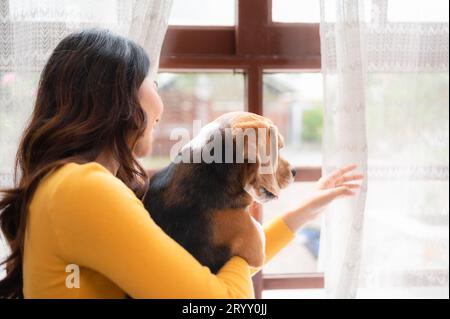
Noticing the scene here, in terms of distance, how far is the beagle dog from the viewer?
104 centimetres

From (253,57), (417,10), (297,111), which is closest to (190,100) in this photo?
(253,57)

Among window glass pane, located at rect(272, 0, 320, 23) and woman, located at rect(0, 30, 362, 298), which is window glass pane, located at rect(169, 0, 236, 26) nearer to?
window glass pane, located at rect(272, 0, 320, 23)

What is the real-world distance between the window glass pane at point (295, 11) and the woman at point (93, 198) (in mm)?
648

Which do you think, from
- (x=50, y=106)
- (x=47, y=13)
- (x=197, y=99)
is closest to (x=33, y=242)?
(x=50, y=106)

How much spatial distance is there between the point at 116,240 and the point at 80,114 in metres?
0.30

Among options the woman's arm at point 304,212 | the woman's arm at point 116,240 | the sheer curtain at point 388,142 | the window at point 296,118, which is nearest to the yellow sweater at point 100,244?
the woman's arm at point 116,240

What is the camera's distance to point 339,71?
1.39 meters

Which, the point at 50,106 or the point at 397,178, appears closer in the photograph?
the point at 50,106

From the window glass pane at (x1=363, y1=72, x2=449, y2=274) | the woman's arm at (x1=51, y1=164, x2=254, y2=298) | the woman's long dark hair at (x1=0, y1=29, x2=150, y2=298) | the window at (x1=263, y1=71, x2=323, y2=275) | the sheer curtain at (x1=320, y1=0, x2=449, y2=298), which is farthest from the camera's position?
the window at (x1=263, y1=71, x2=323, y2=275)

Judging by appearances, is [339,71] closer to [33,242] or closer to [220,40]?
[220,40]

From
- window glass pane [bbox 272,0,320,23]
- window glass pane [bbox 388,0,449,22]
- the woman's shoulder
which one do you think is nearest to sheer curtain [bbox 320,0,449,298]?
window glass pane [bbox 388,0,449,22]

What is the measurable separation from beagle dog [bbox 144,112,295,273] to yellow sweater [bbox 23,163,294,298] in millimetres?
142

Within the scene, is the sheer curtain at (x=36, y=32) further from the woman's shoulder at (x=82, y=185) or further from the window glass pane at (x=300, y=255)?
the window glass pane at (x=300, y=255)
